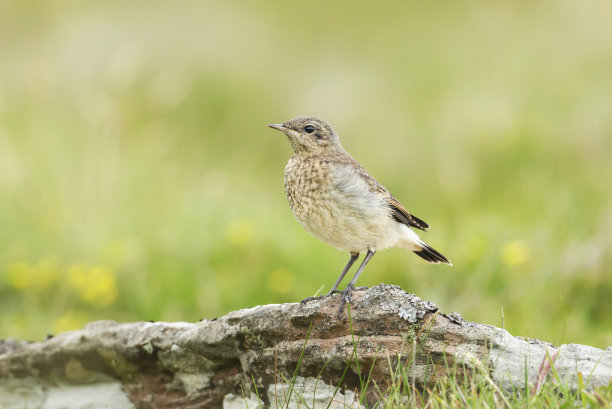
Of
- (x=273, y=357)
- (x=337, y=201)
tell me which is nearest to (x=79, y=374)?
(x=273, y=357)

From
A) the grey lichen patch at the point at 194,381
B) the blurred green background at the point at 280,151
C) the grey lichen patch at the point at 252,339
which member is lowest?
the grey lichen patch at the point at 194,381

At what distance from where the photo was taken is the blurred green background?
8.61 m

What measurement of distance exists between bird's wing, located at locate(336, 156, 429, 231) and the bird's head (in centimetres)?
22

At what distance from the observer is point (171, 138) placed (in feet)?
49.3

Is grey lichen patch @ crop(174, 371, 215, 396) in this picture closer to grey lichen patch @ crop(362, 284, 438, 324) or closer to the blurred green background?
grey lichen patch @ crop(362, 284, 438, 324)

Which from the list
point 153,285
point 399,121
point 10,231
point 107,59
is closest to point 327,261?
point 153,285

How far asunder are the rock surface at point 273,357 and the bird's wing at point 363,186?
3.72ft

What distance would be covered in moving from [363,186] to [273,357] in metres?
1.64

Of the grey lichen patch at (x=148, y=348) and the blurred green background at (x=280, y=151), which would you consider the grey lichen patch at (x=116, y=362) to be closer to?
the grey lichen patch at (x=148, y=348)

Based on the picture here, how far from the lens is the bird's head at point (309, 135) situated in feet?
20.4

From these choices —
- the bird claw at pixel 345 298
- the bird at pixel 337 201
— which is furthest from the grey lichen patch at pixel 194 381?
the bird at pixel 337 201

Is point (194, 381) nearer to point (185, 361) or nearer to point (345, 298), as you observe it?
point (185, 361)

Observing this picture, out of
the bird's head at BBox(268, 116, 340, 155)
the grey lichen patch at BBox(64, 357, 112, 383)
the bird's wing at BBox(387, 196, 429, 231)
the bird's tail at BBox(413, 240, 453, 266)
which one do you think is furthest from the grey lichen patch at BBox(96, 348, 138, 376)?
the bird's tail at BBox(413, 240, 453, 266)

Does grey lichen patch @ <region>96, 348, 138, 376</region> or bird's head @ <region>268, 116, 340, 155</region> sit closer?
grey lichen patch @ <region>96, 348, 138, 376</region>
